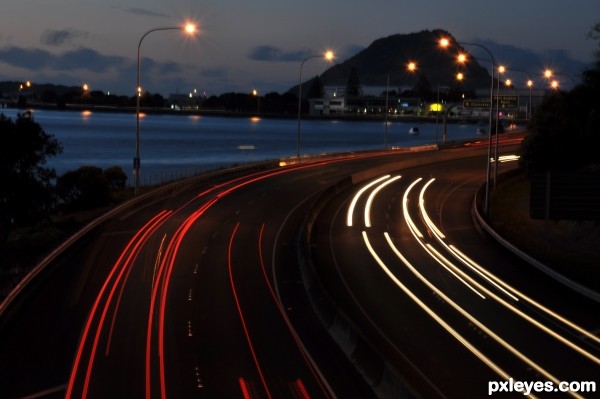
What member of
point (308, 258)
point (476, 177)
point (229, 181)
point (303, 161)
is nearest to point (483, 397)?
point (308, 258)

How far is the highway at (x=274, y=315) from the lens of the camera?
14.9 metres

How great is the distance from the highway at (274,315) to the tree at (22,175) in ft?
21.2

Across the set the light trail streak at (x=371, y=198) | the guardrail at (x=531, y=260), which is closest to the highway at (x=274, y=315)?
the guardrail at (x=531, y=260)

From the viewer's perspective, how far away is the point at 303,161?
7206 cm

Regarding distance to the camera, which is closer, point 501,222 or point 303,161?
point 501,222

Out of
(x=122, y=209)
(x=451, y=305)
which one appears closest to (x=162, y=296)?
(x=451, y=305)


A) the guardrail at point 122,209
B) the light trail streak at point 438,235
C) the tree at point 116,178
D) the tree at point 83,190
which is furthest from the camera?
the tree at point 116,178

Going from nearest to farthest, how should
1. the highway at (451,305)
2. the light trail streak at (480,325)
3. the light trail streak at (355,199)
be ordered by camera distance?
1. the light trail streak at (480,325)
2. the highway at (451,305)
3. the light trail streak at (355,199)

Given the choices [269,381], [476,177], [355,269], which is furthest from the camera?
[476,177]

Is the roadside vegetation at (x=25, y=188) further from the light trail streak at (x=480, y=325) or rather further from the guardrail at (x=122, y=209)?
the light trail streak at (x=480, y=325)

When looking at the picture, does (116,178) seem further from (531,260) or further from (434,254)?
(531,260)

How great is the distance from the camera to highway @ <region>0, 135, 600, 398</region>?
14.9 m

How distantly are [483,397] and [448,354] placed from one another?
2.90 m

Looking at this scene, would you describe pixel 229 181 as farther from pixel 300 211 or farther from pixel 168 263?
pixel 168 263
